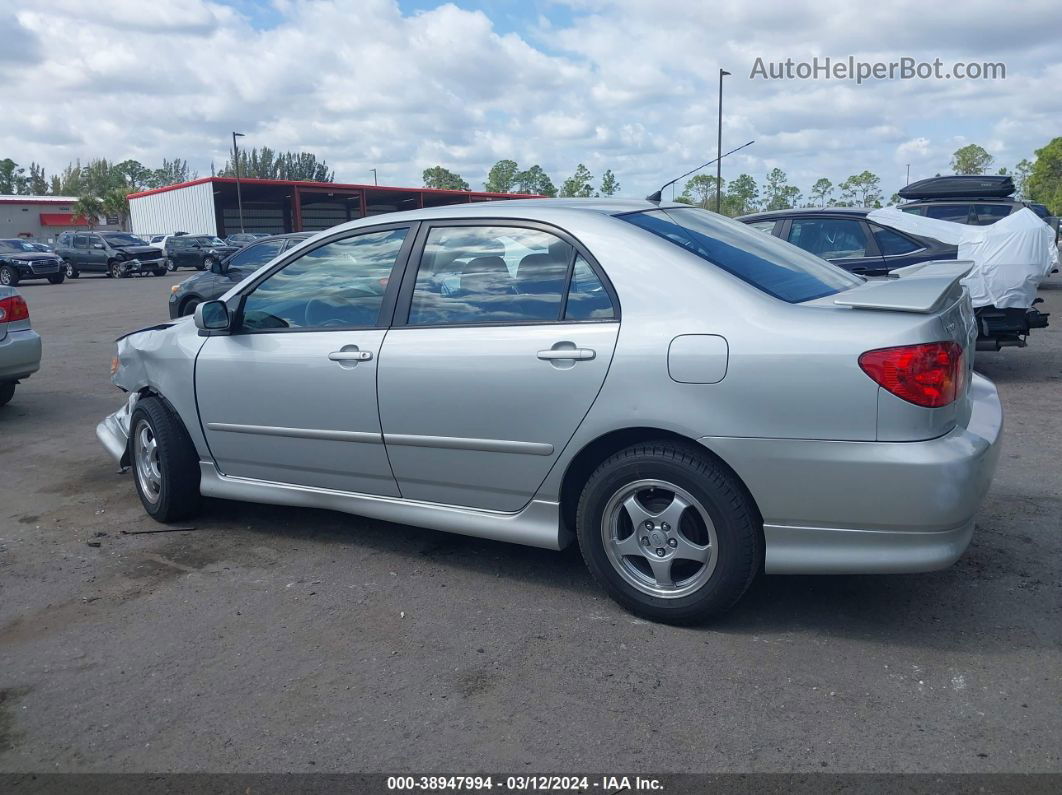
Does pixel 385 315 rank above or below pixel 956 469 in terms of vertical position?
above

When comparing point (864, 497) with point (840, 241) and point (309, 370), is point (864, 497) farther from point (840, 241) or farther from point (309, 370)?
point (840, 241)

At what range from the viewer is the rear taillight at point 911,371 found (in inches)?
124

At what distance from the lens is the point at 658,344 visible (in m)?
3.48

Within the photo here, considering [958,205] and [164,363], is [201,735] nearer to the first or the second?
[164,363]

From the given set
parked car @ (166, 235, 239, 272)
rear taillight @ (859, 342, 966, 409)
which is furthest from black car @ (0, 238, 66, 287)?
rear taillight @ (859, 342, 966, 409)

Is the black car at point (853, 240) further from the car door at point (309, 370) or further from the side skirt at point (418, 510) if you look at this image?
the side skirt at point (418, 510)

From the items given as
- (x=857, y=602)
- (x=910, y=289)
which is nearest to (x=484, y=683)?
(x=857, y=602)

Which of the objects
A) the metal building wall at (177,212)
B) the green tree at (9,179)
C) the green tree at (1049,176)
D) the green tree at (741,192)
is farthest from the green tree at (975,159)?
the green tree at (9,179)

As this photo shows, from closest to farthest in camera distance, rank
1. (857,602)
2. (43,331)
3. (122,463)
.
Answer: (857,602) → (122,463) → (43,331)

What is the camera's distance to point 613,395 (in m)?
3.54

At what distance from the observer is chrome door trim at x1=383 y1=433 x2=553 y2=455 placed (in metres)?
3.77

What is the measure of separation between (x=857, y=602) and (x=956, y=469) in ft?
2.86

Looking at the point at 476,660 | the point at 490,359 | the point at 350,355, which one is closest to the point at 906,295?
the point at 490,359

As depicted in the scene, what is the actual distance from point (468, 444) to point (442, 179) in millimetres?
74099
